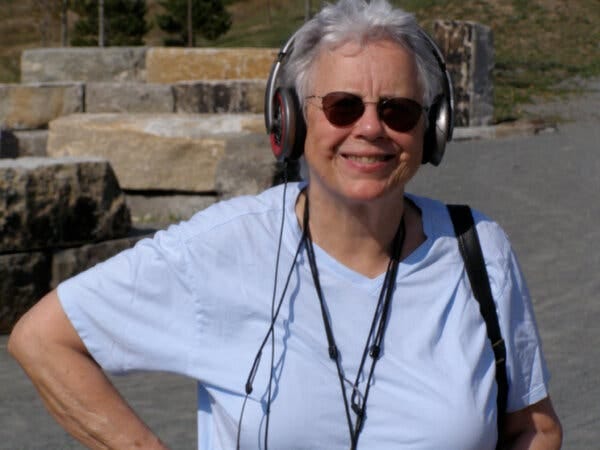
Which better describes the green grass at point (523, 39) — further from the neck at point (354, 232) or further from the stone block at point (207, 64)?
the neck at point (354, 232)

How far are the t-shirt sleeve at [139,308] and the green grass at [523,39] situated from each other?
14.0 m

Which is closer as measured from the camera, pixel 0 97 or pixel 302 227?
pixel 302 227

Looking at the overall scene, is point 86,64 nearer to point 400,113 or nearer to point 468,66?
point 468,66

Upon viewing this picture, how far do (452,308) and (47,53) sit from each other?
12606 mm

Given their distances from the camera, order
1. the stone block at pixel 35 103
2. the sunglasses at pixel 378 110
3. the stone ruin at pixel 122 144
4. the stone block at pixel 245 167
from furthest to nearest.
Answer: the stone block at pixel 35 103 < the stone block at pixel 245 167 < the stone ruin at pixel 122 144 < the sunglasses at pixel 378 110

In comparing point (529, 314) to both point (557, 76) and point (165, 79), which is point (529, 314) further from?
point (557, 76)

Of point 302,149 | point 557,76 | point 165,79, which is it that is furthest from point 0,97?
point 557,76

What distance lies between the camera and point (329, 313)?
2510 millimetres

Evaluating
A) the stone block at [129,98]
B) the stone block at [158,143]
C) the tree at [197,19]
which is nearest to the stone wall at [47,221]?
the stone block at [158,143]

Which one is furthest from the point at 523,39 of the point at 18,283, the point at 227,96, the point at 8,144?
the point at 18,283

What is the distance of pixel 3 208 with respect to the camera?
6.63 meters

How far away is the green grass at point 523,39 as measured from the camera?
2122 cm

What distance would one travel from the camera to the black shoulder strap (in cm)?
251

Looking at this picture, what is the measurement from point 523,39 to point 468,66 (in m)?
13.4
